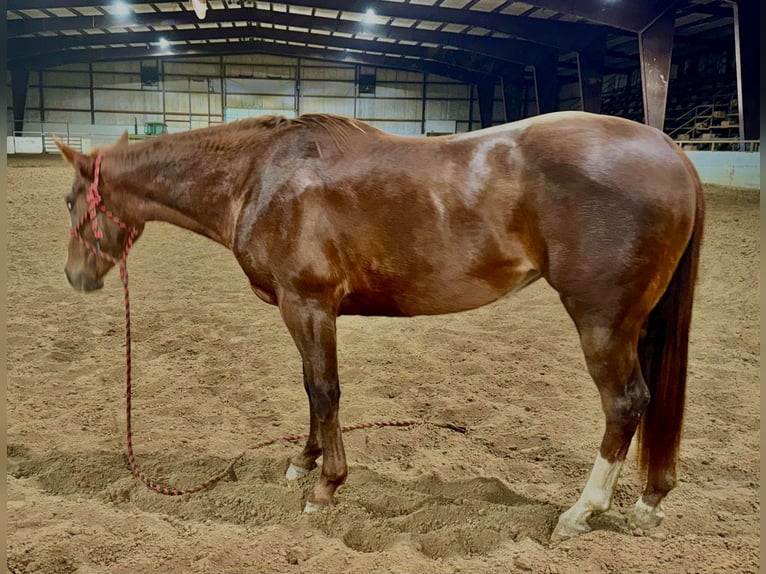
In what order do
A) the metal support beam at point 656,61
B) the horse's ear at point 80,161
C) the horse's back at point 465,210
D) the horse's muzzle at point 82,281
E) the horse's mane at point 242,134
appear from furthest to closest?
the metal support beam at point 656,61 → the horse's muzzle at point 82,281 → the horse's ear at point 80,161 → the horse's mane at point 242,134 → the horse's back at point 465,210

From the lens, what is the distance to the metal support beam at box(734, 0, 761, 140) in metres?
8.61

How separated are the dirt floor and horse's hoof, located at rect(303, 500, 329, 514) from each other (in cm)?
5

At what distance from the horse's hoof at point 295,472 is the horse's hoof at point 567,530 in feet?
4.40

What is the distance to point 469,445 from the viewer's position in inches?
132

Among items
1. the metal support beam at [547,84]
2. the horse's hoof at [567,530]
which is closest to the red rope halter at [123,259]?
the horse's hoof at [567,530]

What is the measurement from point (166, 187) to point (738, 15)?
9.56 meters

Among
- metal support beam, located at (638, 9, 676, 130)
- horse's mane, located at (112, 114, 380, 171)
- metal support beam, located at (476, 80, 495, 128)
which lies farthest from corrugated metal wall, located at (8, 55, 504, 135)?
horse's mane, located at (112, 114, 380, 171)

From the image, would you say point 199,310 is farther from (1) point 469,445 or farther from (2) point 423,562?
(2) point 423,562

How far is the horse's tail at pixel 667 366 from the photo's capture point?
251 cm

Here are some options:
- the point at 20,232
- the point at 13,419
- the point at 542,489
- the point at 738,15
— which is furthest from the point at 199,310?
the point at 738,15

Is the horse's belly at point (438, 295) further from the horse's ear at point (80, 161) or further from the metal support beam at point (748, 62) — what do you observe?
the metal support beam at point (748, 62)

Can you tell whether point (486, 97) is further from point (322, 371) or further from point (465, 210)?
point (322, 371)

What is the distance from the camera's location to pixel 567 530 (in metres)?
2.53

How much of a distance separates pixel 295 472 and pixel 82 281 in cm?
158
